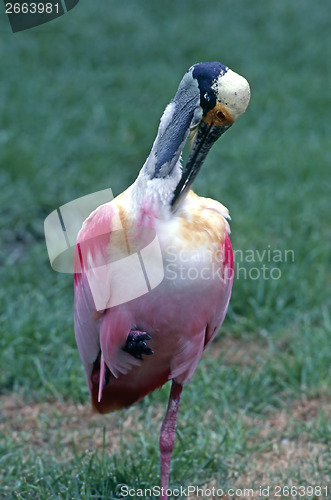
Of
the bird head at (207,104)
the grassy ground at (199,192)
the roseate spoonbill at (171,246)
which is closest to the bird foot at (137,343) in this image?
the roseate spoonbill at (171,246)

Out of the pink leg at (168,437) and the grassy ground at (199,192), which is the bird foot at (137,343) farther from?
the grassy ground at (199,192)

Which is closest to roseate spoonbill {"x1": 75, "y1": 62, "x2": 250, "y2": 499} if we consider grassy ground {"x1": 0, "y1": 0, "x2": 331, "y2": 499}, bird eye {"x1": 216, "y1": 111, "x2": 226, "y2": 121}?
bird eye {"x1": 216, "y1": 111, "x2": 226, "y2": 121}

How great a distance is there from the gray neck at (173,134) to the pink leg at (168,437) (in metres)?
0.90

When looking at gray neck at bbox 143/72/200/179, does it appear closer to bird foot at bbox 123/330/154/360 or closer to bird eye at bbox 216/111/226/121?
bird eye at bbox 216/111/226/121

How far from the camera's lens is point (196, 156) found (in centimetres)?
276

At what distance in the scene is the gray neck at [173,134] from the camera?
2.72 meters

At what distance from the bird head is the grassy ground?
1.29 meters

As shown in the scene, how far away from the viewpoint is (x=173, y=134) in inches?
109

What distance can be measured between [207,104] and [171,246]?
499 millimetres

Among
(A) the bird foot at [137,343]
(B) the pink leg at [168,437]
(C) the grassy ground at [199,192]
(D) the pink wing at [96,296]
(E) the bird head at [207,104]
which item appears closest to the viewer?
(E) the bird head at [207,104]

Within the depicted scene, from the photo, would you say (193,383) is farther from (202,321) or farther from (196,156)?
(196,156)

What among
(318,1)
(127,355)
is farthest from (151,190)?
(318,1)

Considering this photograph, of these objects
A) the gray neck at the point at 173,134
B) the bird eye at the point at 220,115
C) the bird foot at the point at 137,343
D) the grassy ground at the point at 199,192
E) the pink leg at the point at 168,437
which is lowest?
the grassy ground at the point at 199,192

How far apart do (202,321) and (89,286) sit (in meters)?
0.44
